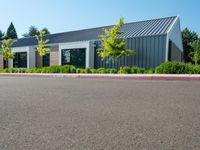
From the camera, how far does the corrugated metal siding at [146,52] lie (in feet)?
59.6

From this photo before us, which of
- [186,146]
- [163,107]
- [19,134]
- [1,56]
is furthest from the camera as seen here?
[1,56]

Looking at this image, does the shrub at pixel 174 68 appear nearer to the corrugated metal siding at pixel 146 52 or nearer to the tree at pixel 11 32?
the corrugated metal siding at pixel 146 52

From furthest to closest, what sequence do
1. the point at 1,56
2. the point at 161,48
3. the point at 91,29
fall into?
the point at 1,56 < the point at 91,29 < the point at 161,48

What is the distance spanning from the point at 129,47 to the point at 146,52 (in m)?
1.79

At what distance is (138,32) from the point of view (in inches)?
815

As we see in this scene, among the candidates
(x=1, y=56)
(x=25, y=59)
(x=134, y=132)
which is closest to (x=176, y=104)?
(x=134, y=132)

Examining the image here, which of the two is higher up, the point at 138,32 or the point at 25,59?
the point at 138,32

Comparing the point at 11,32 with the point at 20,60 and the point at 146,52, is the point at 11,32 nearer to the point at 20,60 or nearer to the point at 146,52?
the point at 20,60

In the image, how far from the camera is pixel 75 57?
930 inches

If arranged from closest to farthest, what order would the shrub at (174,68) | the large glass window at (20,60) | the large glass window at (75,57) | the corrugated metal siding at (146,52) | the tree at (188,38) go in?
the shrub at (174,68)
the corrugated metal siding at (146,52)
the large glass window at (75,57)
the large glass window at (20,60)
the tree at (188,38)

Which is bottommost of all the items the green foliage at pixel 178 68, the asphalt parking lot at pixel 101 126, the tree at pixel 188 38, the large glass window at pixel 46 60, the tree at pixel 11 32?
the asphalt parking lot at pixel 101 126

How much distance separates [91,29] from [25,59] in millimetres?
9721

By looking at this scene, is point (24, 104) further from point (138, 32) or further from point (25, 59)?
point (25, 59)

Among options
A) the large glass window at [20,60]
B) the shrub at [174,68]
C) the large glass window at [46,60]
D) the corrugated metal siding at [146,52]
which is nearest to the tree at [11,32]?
the large glass window at [20,60]
